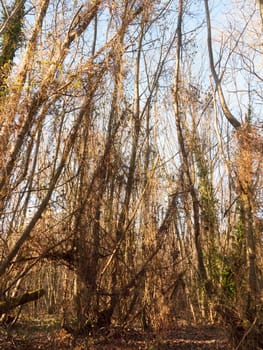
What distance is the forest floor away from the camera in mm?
5664

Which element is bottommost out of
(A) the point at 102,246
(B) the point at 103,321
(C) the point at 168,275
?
(B) the point at 103,321

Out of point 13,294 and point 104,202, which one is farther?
point 104,202

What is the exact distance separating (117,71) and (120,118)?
930mm

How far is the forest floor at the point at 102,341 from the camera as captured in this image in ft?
18.6

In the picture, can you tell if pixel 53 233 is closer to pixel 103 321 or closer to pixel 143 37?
pixel 103 321

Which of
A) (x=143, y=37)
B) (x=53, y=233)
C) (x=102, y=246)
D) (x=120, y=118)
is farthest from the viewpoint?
(x=143, y=37)

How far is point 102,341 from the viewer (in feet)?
20.5

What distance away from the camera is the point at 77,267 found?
21.1 ft

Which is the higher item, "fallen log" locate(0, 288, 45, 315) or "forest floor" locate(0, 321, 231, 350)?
"fallen log" locate(0, 288, 45, 315)

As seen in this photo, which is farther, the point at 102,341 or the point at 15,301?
the point at 102,341

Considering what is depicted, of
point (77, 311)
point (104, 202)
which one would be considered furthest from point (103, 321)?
point (104, 202)

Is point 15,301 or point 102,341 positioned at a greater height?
point 15,301

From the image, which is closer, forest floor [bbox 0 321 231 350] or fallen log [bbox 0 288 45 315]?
forest floor [bbox 0 321 231 350]

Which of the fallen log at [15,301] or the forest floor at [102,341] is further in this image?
the fallen log at [15,301]
